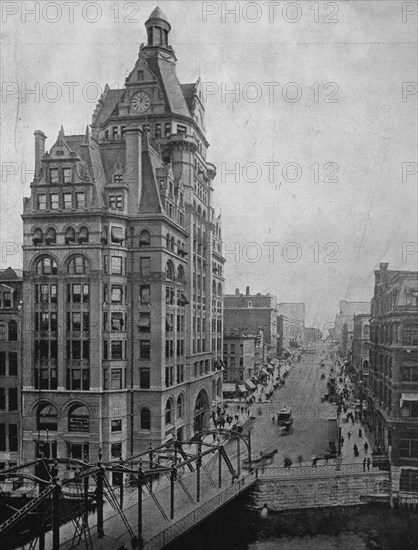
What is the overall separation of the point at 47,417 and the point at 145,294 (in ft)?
52.4

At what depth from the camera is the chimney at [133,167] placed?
57.4 metres

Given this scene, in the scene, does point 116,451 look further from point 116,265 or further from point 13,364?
point 116,265

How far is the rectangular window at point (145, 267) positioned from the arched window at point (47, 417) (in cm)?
1640

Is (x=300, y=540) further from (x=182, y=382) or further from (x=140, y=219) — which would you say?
(x=140, y=219)

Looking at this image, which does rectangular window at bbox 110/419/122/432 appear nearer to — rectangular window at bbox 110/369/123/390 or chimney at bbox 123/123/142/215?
rectangular window at bbox 110/369/123/390

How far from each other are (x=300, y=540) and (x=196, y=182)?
1813 inches

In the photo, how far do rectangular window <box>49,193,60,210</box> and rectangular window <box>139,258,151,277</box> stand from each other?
10.2 m

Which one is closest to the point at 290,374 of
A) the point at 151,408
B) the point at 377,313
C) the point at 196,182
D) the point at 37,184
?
the point at 377,313

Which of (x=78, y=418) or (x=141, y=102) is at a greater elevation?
(x=141, y=102)

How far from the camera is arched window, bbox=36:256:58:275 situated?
55062 mm

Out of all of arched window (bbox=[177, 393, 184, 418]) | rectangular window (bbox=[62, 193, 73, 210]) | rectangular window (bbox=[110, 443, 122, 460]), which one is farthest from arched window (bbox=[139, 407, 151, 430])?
rectangular window (bbox=[62, 193, 73, 210])

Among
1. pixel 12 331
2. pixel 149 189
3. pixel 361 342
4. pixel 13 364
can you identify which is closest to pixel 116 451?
pixel 13 364

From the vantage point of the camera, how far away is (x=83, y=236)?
54094mm

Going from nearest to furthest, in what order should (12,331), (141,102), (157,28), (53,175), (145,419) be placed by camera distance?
(53,175) → (145,419) → (12,331) → (141,102) → (157,28)
